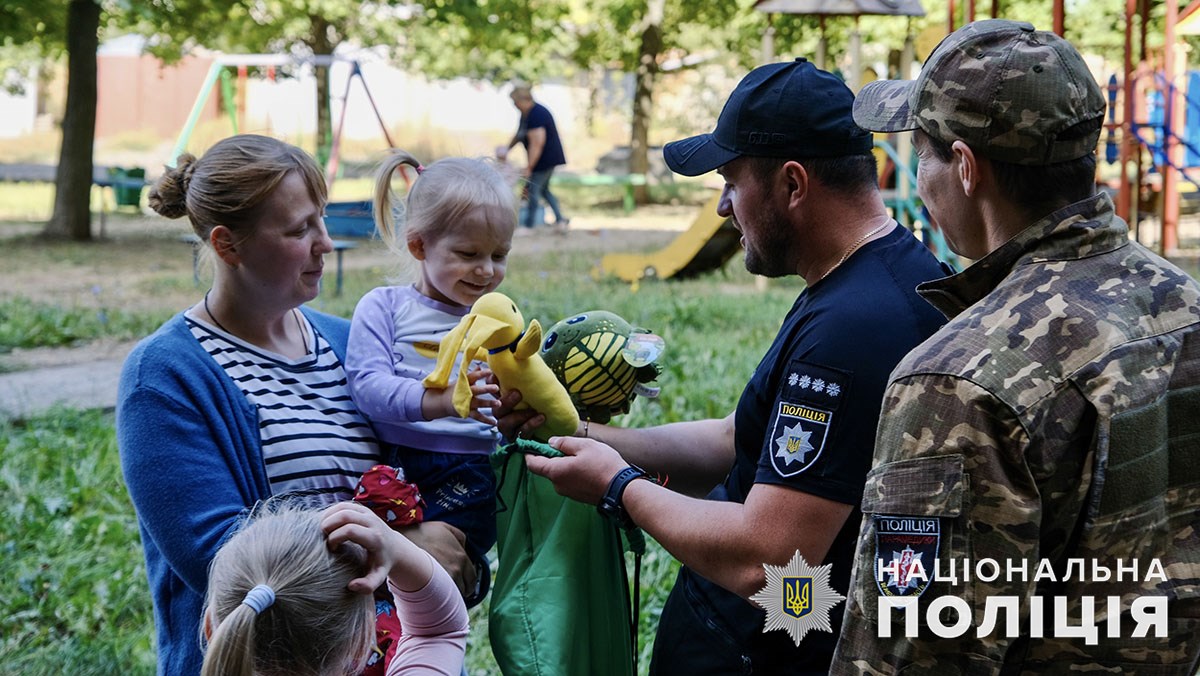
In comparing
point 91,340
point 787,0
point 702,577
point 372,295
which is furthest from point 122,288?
point 702,577

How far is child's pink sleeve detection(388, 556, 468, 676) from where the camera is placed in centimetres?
225

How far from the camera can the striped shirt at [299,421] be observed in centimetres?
249

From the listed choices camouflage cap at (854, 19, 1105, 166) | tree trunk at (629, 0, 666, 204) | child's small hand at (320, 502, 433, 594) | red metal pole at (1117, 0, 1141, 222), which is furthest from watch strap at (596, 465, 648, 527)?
tree trunk at (629, 0, 666, 204)

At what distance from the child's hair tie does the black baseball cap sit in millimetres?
1172

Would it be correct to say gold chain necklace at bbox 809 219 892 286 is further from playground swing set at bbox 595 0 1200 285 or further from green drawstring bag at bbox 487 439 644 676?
playground swing set at bbox 595 0 1200 285

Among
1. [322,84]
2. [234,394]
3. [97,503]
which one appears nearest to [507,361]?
[234,394]

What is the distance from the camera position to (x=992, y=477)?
172cm

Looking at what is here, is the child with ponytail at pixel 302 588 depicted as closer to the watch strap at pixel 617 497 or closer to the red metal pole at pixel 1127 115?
the watch strap at pixel 617 497

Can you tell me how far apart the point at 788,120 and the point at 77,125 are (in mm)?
15213

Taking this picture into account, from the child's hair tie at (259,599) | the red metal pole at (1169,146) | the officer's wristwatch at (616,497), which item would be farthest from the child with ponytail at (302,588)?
the red metal pole at (1169,146)

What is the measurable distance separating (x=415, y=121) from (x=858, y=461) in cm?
3001

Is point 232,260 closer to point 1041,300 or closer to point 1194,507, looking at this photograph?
point 1041,300

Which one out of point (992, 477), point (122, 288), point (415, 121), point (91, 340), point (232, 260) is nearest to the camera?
point (992, 477)

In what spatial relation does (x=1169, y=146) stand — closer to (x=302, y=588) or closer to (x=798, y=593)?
(x=798, y=593)
